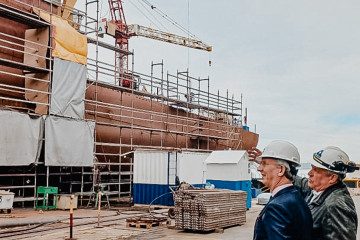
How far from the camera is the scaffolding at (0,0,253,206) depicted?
780 inches

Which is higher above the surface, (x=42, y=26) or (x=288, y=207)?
(x=42, y=26)

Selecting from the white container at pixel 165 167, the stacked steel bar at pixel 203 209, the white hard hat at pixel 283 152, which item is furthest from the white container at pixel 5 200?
the white hard hat at pixel 283 152

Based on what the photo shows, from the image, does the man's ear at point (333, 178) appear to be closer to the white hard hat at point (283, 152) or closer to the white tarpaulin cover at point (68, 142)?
the white hard hat at point (283, 152)

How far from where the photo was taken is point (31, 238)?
11531 mm

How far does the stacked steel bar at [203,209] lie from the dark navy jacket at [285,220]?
967 cm

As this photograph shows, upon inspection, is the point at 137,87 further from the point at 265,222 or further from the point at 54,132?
the point at 265,222

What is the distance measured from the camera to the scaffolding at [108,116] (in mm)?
19812

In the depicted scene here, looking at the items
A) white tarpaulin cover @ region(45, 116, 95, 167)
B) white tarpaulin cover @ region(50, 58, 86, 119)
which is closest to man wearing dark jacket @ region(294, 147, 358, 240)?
white tarpaulin cover @ region(45, 116, 95, 167)

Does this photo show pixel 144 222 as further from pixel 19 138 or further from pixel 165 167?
pixel 19 138

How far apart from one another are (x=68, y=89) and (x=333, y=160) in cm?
1800

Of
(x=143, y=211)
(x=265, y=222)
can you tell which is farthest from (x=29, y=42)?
(x=265, y=222)

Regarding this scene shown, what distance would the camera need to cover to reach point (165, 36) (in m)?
65.5

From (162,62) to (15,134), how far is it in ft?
57.5

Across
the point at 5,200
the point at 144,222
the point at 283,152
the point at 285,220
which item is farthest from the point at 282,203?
the point at 5,200
